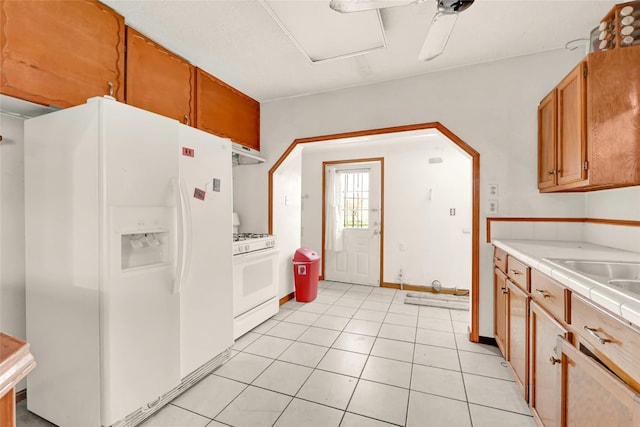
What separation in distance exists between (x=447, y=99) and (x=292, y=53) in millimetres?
1483

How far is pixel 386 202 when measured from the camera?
438cm

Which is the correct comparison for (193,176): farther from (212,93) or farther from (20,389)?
(20,389)

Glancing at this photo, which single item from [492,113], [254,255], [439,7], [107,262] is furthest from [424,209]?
[107,262]

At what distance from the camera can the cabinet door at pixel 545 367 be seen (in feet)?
3.92

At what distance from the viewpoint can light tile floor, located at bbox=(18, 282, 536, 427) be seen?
1.59 meters

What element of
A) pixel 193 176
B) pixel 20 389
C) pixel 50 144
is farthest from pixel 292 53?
→ pixel 20 389

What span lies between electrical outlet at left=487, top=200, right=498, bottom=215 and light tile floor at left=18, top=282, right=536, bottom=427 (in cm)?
118

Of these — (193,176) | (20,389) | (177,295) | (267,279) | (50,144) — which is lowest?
(20,389)

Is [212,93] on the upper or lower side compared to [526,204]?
upper

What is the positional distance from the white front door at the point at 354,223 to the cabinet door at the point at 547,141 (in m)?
2.34

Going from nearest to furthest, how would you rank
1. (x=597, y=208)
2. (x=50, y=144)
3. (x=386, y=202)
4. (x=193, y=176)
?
(x=50, y=144) → (x=193, y=176) → (x=597, y=208) → (x=386, y=202)

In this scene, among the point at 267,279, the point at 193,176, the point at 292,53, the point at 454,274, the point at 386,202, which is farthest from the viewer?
the point at 386,202

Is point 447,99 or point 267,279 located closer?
point 447,99

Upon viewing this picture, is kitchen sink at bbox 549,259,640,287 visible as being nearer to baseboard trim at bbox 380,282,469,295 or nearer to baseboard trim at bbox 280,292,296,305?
baseboard trim at bbox 380,282,469,295
